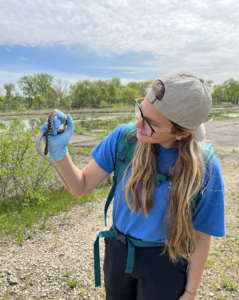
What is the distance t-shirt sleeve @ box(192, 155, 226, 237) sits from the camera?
3.55 feet

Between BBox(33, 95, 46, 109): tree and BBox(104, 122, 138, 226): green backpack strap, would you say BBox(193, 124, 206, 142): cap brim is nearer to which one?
BBox(104, 122, 138, 226): green backpack strap

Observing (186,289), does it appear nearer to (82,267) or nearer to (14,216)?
(82,267)

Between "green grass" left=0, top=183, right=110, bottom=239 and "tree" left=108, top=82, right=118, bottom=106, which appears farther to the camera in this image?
"tree" left=108, top=82, right=118, bottom=106

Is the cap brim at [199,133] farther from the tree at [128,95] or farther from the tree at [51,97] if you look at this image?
the tree at [128,95]

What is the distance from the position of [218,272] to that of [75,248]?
6.14 feet

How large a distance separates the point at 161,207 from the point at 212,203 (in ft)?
0.85

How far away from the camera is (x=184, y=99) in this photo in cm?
99

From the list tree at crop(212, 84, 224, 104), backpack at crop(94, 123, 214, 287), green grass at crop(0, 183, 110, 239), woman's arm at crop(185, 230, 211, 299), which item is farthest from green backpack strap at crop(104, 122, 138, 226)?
tree at crop(212, 84, 224, 104)

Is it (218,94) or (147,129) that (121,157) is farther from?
(218,94)

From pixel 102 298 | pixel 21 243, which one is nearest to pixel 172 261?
pixel 102 298

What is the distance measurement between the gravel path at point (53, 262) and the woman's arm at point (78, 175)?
5.31ft

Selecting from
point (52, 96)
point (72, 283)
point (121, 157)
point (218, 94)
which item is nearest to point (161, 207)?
point (121, 157)

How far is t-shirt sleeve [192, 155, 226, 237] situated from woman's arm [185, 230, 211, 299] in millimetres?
80

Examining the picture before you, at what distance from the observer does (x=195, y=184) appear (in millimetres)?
1096
